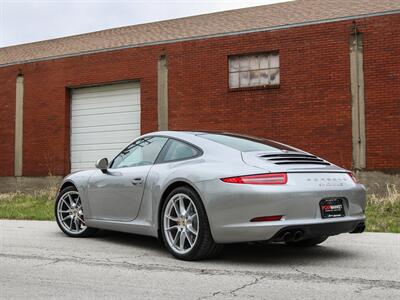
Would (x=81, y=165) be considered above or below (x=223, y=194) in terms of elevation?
above

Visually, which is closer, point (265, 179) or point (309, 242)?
point (265, 179)

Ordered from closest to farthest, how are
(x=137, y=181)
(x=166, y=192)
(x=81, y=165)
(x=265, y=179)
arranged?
(x=265, y=179), (x=166, y=192), (x=137, y=181), (x=81, y=165)

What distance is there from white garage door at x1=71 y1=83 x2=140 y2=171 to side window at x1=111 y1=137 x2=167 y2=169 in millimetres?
11007

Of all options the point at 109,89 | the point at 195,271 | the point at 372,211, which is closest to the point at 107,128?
the point at 109,89

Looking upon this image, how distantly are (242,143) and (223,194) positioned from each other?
36.7 inches

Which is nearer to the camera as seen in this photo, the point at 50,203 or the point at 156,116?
the point at 50,203

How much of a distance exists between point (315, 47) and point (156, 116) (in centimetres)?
526

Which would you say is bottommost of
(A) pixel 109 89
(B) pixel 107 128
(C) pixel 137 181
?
(C) pixel 137 181

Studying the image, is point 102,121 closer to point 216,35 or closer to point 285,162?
point 216,35

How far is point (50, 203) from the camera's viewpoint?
48.4ft

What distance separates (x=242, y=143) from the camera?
232 inches

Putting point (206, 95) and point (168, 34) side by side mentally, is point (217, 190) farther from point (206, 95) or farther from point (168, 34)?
point (168, 34)

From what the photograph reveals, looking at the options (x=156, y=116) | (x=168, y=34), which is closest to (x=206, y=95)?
(x=156, y=116)

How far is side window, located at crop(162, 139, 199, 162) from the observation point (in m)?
5.86
